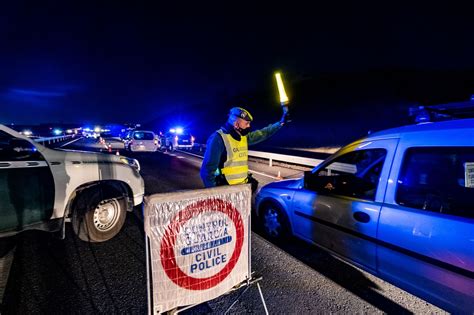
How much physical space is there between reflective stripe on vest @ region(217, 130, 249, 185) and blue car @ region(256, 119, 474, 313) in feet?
3.33

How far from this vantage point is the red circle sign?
7.02 ft

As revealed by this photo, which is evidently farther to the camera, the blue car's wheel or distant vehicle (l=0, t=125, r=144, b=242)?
the blue car's wheel

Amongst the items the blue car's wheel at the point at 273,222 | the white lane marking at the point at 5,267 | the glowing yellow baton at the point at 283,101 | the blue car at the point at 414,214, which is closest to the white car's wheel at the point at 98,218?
the white lane marking at the point at 5,267

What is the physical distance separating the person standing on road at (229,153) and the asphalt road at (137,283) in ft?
3.95

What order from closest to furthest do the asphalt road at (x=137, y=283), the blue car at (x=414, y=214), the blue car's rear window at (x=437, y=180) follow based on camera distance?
the blue car at (x=414, y=214) → the blue car's rear window at (x=437, y=180) → the asphalt road at (x=137, y=283)

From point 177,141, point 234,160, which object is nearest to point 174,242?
point 234,160

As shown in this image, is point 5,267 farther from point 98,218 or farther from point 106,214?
point 106,214

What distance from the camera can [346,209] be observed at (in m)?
3.12

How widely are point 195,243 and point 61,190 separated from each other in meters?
2.68

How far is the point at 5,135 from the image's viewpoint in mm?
3695

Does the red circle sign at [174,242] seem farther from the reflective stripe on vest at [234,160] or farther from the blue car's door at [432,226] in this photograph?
the blue car's door at [432,226]

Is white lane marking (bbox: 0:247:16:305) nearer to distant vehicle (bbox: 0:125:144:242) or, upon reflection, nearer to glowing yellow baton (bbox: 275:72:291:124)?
distant vehicle (bbox: 0:125:144:242)

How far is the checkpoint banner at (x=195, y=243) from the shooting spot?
210 centimetres

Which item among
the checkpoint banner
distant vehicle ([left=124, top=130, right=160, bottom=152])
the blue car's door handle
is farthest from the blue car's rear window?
distant vehicle ([left=124, top=130, right=160, bottom=152])
